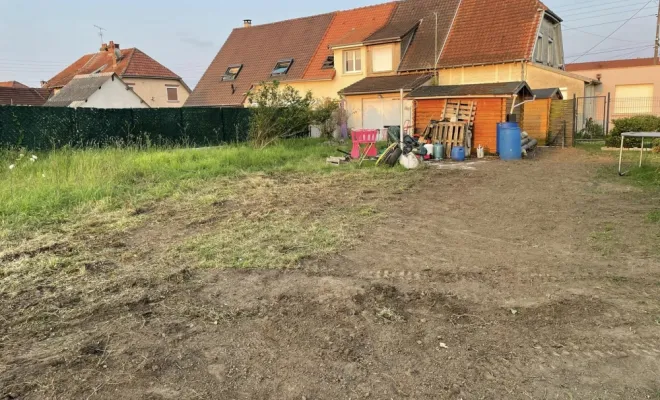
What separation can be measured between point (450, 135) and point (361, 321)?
13408 mm

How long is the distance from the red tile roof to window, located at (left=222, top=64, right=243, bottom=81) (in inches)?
398

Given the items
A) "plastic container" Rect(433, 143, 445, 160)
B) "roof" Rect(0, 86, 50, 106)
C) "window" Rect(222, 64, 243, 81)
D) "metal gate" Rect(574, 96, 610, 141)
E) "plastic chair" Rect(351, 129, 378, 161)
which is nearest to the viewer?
"plastic chair" Rect(351, 129, 378, 161)

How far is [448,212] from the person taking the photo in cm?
746

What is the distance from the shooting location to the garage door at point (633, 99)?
25.6m

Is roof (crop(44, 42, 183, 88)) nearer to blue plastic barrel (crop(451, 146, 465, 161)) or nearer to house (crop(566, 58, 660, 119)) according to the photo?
blue plastic barrel (crop(451, 146, 465, 161))

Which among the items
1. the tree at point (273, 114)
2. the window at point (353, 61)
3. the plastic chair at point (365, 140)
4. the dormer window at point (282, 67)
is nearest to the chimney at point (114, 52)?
the dormer window at point (282, 67)

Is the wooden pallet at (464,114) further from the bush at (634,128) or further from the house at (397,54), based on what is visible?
the bush at (634,128)

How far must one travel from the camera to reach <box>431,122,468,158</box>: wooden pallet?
15.8m

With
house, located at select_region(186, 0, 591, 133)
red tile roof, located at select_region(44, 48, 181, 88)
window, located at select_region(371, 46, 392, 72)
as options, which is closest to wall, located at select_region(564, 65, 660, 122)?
house, located at select_region(186, 0, 591, 133)

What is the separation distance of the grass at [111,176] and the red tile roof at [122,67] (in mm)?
26274

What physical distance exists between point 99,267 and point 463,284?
3.79 m

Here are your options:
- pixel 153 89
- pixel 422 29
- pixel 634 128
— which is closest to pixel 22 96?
pixel 153 89

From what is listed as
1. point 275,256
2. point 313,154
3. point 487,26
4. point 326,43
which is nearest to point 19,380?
point 275,256

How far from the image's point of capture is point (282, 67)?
29.4 meters
